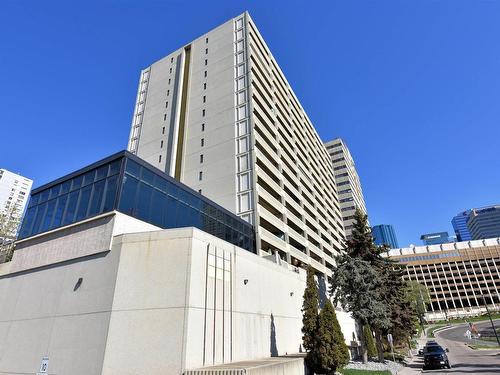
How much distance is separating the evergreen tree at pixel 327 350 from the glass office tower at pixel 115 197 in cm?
1244

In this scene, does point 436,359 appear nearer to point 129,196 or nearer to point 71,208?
point 129,196

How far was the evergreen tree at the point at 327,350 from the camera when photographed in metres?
18.7

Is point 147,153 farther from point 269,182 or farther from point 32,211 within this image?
point 32,211

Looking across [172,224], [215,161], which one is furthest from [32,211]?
[215,161]

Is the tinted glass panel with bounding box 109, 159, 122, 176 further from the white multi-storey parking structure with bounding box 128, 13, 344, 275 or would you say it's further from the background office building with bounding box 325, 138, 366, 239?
the background office building with bounding box 325, 138, 366, 239

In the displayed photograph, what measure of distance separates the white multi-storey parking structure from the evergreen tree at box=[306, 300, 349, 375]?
1471 centimetres

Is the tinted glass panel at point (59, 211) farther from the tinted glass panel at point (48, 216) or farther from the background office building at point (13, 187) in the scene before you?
the background office building at point (13, 187)

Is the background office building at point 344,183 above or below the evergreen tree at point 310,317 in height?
above

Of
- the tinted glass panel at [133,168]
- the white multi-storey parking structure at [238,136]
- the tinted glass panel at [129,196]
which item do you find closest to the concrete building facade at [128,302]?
the tinted glass panel at [129,196]

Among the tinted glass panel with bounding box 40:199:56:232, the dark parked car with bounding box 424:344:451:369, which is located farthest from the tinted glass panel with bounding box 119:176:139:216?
the dark parked car with bounding box 424:344:451:369

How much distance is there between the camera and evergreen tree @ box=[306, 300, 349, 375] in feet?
61.4

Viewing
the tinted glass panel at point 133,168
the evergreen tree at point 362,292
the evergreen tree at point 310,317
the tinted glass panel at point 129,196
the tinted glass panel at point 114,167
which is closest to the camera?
the tinted glass panel at point 129,196

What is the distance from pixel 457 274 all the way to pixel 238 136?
463ft

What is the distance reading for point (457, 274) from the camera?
137m
